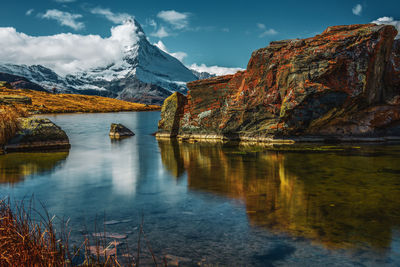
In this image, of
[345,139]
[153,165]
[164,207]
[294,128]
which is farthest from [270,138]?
[164,207]

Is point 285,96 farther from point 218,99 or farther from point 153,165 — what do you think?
point 153,165

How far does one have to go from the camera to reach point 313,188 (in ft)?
29.6

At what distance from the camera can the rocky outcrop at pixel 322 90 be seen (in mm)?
17391

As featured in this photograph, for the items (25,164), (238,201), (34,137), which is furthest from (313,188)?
(34,137)

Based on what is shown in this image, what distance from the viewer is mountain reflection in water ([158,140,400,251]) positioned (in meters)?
6.10

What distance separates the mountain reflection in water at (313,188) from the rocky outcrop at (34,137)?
24.6 ft

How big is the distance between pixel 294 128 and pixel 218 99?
673cm

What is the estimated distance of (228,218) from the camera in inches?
269

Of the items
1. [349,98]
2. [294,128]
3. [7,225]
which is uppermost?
[349,98]

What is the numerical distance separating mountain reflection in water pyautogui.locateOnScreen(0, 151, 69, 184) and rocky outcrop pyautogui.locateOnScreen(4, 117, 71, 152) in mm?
1220

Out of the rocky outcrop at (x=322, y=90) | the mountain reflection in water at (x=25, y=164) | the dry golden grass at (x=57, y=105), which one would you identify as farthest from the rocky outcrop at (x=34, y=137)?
the dry golden grass at (x=57, y=105)

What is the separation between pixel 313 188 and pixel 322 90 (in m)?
10.1

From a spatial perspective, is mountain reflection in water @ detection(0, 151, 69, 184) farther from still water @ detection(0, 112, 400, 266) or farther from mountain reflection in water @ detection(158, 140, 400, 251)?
mountain reflection in water @ detection(158, 140, 400, 251)

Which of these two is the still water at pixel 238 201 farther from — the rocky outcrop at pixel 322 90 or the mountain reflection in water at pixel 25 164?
the rocky outcrop at pixel 322 90
